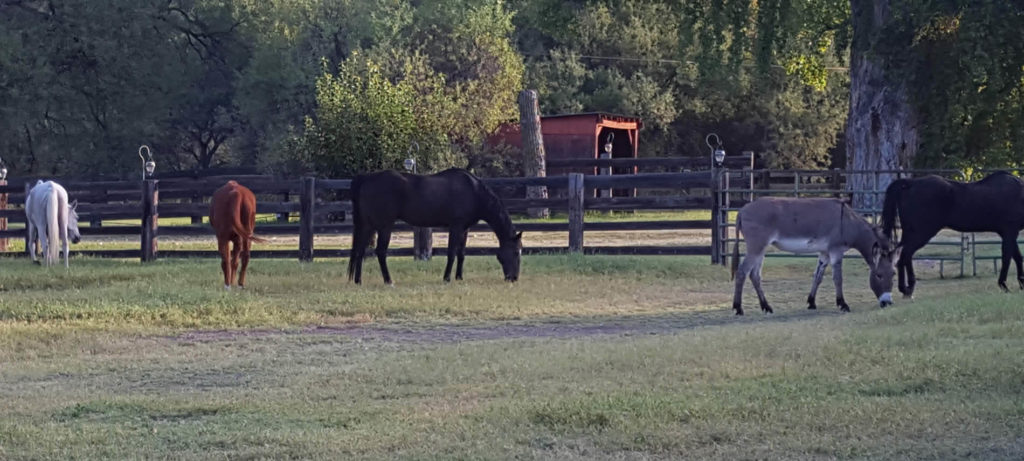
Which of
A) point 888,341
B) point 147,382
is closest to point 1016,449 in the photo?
point 888,341

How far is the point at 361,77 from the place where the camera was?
33.6 m

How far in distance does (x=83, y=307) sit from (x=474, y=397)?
681cm

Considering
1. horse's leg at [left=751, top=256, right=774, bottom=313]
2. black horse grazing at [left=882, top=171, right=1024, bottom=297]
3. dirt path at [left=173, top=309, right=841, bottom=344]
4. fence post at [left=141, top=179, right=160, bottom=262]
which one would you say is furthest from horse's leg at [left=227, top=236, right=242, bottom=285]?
black horse grazing at [left=882, top=171, right=1024, bottom=297]

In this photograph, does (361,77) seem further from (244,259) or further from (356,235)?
(244,259)

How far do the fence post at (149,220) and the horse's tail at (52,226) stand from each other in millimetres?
1642

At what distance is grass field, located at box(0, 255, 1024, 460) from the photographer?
22.4ft

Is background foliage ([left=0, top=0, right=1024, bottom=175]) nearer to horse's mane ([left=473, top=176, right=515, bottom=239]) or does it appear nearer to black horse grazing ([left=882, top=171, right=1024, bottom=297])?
horse's mane ([left=473, top=176, right=515, bottom=239])

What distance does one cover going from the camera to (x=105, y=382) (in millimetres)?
9477

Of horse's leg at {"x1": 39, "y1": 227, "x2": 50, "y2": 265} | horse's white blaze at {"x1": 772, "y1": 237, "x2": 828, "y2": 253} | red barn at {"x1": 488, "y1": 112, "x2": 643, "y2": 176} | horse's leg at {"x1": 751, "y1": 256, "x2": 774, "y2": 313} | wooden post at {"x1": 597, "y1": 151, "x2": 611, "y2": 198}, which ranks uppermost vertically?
red barn at {"x1": 488, "y1": 112, "x2": 643, "y2": 176}

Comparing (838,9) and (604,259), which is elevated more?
(838,9)

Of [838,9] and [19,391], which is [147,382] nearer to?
[19,391]

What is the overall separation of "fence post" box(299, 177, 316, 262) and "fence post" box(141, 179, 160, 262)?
8.40 feet

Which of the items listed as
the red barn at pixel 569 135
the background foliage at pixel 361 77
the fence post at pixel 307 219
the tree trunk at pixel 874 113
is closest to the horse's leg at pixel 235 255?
the fence post at pixel 307 219

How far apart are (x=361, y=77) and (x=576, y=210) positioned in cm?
1547
